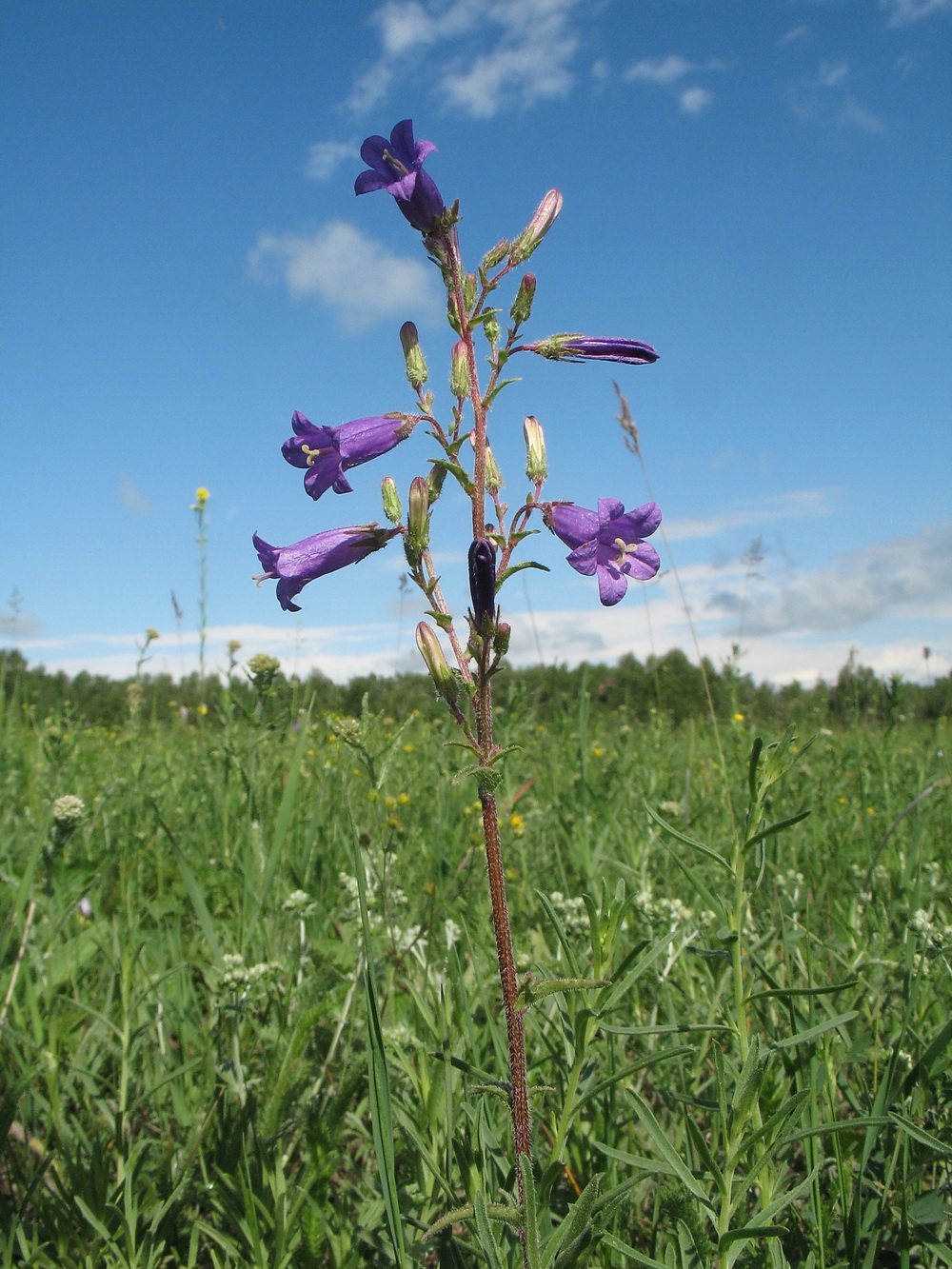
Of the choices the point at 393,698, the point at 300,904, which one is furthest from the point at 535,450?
the point at 393,698

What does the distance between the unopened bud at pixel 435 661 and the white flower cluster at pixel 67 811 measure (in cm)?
161

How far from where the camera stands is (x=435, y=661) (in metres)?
1.62

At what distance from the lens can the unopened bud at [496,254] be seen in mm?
1832

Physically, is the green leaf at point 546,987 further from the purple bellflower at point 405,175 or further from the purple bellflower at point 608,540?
the purple bellflower at point 405,175

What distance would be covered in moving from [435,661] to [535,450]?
57cm

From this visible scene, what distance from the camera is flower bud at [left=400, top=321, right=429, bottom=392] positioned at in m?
1.81

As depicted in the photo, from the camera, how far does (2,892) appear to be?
327 cm

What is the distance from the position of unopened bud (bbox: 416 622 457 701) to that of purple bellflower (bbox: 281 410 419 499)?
1.51ft

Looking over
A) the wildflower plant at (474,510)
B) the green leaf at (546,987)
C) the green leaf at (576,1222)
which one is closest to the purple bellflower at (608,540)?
the wildflower plant at (474,510)

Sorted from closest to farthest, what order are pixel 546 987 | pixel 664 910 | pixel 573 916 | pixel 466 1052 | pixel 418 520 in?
pixel 546 987 < pixel 418 520 < pixel 466 1052 < pixel 664 910 < pixel 573 916

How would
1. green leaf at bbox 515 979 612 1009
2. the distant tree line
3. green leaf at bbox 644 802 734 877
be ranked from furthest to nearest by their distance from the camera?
the distant tree line → green leaf at bbox 644 802 734 877 → green leaf at bbox 515 979 612 1009

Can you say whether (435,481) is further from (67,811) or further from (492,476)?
(67,811)

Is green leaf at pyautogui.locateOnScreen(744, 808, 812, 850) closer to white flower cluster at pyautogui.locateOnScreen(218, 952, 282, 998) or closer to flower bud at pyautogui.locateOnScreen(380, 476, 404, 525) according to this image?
flower bud at pyautogui.locateOnScreen(380, 476, 404, 525)

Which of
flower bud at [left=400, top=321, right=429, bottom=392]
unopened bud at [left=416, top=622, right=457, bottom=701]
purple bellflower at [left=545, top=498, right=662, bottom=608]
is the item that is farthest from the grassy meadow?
flower bud at [left=400, top=321, right=429, bottom=392]
